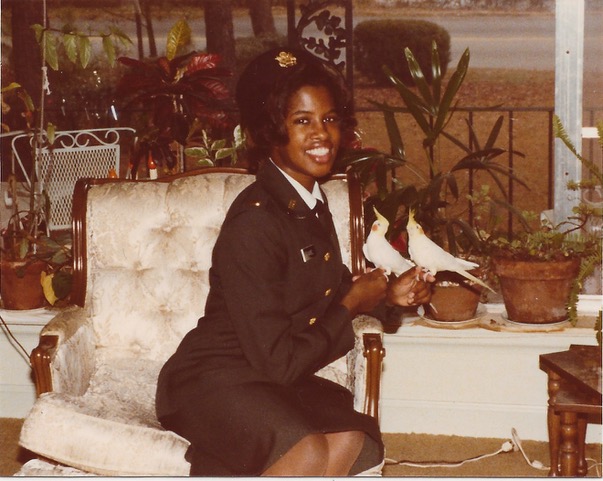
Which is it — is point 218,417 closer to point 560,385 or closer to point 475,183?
point 560,385

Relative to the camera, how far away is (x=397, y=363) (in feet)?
10.8

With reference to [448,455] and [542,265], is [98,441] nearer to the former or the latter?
[448,455]

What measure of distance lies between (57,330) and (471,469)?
1520 mm

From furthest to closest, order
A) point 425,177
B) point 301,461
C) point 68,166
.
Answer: point 68,166 → point 425,177 → point 301,461

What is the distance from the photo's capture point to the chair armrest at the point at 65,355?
7.58 feet

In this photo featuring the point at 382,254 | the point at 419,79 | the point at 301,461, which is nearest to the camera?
the point at 301,461

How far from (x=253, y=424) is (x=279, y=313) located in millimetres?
255

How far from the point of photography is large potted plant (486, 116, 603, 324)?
9.90ft

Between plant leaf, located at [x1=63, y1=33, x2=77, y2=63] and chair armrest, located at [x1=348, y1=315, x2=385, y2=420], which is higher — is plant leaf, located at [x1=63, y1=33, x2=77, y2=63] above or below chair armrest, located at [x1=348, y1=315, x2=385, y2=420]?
above

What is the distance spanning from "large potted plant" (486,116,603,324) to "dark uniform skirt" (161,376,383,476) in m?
1.18

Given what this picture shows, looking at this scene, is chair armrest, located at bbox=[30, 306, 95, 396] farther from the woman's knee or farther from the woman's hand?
the woman's hand

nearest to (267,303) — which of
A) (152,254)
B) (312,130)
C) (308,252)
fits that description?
(308,252)

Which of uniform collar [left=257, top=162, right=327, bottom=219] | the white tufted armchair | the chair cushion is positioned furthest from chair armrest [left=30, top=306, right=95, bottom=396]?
uniform collar [left=257, top=162, right=327, bottom=219]

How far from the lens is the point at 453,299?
126 inches
